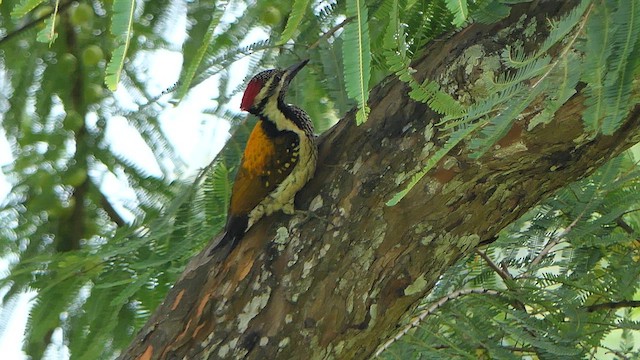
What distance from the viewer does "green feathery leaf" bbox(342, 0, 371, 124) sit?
5.82 ft

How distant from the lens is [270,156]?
3004mm

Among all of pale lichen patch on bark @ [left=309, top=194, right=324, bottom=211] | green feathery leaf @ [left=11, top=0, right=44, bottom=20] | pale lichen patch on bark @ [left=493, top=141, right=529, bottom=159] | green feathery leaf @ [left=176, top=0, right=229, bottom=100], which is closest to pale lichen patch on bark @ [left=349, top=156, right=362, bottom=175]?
pale lichen patch on bark @ [left=309, top=194, right=324, bottom=211]

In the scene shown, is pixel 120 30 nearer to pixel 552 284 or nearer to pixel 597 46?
pixel 597 46

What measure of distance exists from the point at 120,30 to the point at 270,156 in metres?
1.41

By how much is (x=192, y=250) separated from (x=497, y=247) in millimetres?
1128

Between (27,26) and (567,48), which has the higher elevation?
(27,26)

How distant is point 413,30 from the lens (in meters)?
2.72

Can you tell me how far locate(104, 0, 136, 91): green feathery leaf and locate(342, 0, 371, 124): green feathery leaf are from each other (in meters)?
0.42

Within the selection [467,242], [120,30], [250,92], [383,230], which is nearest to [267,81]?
[250,92]

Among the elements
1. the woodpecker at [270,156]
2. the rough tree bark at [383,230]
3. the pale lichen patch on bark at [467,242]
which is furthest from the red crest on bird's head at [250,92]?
the pale lichen patch on bark at [467,242]

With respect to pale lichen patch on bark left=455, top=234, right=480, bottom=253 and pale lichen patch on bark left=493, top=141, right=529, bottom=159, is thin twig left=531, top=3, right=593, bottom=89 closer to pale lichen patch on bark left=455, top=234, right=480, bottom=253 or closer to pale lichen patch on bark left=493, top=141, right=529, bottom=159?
pale lichen patch on bark left=493, top=141, right=529, bottom=159

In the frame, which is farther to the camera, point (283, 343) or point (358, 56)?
point (283, 343)

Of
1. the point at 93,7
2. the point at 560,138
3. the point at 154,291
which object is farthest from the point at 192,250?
the point at 93,7

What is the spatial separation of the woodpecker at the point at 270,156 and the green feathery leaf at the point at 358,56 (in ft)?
3.13
